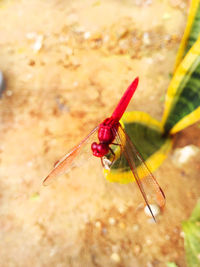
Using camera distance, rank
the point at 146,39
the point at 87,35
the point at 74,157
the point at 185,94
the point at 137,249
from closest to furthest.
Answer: the point at 74,157 → the point at 185,94 → the point at 137,249 → the point at 146,39 → the point at 87,35

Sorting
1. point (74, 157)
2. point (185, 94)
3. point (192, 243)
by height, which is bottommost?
point (192, 243)

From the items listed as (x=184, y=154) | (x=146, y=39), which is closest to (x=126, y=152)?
(x=184, y=154)

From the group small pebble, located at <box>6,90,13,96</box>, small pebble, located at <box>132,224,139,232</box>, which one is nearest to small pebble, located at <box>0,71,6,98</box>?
small pebble, located at <box>6,90,13,96</box>

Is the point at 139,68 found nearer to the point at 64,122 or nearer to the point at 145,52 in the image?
the point at 145,52

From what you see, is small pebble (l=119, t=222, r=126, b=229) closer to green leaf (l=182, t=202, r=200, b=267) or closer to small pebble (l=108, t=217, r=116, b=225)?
small pebble (l=108, t=217, r=116, b=225)

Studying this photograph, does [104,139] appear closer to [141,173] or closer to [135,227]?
[141,173]

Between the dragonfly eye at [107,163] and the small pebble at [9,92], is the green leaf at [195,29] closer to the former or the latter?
the dragonfly eye at [107,163]
